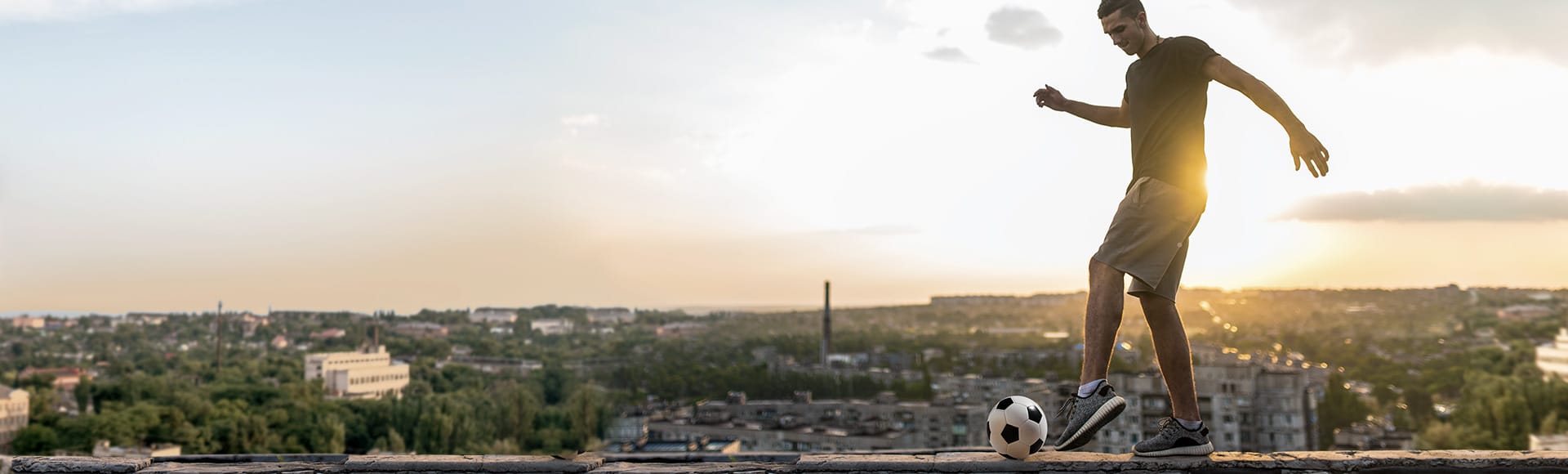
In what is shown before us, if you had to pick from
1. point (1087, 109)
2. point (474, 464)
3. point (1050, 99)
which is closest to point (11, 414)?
point (474, 464)

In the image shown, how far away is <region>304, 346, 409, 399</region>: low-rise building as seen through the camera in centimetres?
7225

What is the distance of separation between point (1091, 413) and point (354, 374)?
7755 cm

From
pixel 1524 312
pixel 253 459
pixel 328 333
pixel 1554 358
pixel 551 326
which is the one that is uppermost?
pixel 253 459

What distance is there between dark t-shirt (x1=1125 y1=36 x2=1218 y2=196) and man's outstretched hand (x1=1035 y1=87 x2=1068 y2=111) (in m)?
0.54

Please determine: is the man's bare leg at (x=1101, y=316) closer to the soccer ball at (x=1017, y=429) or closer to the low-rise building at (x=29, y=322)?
the soccer ball at (x=1017, y=429)

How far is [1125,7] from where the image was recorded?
3.46 metres

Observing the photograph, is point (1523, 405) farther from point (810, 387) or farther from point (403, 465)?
point (403, 465)

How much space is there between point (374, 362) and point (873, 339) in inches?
1740

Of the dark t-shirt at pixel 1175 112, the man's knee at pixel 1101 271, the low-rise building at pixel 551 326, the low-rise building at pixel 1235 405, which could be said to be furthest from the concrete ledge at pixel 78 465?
the low-rise building at pixel 551 326

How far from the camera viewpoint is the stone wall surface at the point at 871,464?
3189 millimetres

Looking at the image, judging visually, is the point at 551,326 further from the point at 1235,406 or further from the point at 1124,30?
the point at 1124,30

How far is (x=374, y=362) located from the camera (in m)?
78.2

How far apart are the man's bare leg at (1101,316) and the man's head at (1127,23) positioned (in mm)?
755

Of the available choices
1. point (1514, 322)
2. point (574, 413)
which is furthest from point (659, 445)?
point (1514, 322)
